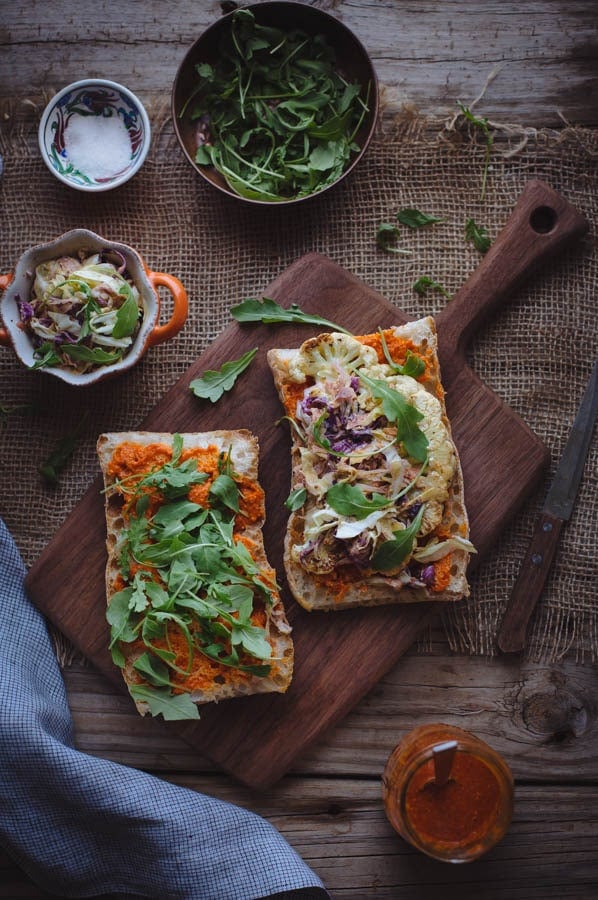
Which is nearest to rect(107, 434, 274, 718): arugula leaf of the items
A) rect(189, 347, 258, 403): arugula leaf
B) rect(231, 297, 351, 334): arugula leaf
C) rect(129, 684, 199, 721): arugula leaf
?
rect(129, 684, 199, 721): arugula leaf

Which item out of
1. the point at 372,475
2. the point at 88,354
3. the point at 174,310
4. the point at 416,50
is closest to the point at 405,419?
the point at 372,475

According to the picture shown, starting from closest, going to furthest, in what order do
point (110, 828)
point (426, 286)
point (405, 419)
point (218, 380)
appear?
1. point (405, 419)
2. point (110, 828)
3. point (218, 380)
4. point (426, 286)

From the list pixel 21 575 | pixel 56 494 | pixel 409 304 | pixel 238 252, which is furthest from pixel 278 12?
pixel 21 575

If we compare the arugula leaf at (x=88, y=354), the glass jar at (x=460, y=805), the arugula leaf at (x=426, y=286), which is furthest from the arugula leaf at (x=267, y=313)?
the glass jar at (x=460, y=805)

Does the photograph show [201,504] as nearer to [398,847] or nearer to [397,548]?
[397,548]

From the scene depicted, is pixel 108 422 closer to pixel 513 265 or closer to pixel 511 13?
pixel 513 265

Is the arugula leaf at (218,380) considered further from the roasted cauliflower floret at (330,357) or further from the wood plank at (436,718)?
the wood plank at (436,718)

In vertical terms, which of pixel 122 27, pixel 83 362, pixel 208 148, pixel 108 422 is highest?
pixel 122 27
